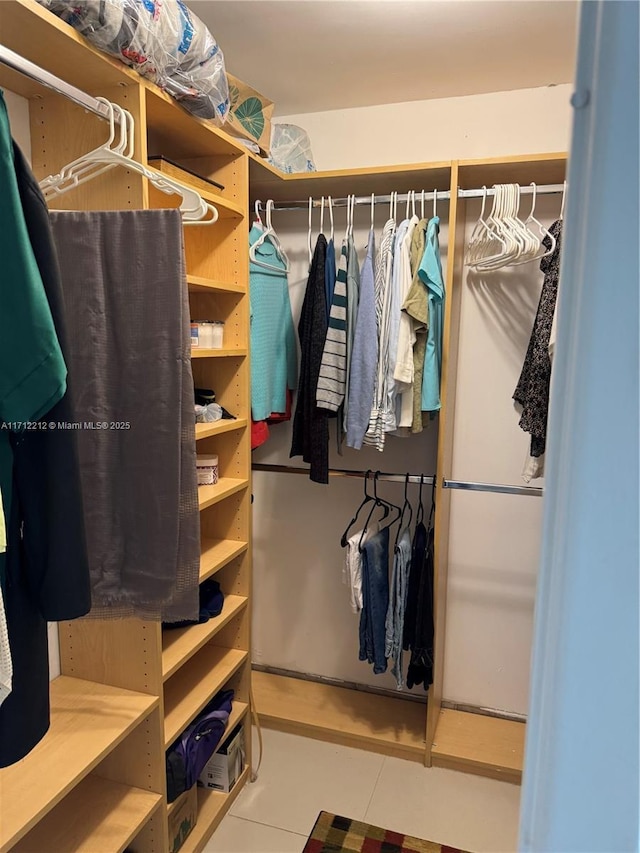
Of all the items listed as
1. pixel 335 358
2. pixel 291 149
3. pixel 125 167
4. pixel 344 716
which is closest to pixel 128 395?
pixel 125 167

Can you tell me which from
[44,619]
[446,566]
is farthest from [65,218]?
[446,566]

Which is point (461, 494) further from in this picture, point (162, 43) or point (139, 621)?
point (162, 43)

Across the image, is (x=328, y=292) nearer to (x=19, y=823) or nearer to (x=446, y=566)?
(x=446, y=566)

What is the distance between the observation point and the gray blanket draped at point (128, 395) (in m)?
1.29

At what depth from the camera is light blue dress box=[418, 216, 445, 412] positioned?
6.48 ft

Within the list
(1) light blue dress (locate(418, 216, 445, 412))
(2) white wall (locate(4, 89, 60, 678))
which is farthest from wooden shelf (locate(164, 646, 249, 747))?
(2) white wall (locate(4, 89, 60, 678))

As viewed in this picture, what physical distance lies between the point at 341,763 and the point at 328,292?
1.81m

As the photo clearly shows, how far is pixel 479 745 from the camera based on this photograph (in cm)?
233

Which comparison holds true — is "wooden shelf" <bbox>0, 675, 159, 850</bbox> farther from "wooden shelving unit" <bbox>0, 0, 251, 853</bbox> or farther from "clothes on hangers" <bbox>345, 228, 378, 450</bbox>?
"clothes on hangers" <bbox>345, 228, 378, 450</bbox>

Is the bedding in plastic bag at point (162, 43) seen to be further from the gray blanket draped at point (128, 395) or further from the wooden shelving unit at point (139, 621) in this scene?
the gray blanket draped at point (128, 395)

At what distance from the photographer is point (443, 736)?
2.38m

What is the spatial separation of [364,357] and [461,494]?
0.81 m

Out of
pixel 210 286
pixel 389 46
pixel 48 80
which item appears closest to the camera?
pixel 48 80

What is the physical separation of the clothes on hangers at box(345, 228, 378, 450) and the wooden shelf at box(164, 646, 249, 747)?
3.01ft
